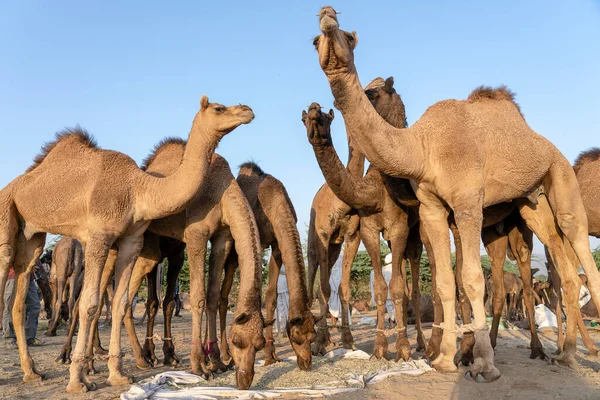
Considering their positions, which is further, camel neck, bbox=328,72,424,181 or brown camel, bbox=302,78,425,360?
brown camel, bbox=302,78,425,360

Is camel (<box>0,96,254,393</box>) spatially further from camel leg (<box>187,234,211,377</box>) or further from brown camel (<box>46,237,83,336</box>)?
brown camel (<box>46,237,83,336</box>)

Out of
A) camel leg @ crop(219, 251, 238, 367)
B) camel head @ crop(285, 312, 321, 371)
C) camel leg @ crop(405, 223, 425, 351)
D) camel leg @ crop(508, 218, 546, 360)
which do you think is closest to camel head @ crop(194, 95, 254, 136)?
camel head @ crop(285, 312, 321, 371)

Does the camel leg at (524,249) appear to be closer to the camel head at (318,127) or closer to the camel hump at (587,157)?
the camel hump at (587,157)

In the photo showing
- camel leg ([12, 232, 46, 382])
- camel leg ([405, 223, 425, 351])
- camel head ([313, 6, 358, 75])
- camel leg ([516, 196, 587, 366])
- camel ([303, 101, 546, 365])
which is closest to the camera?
camel head ([313, 6, 358, 75])

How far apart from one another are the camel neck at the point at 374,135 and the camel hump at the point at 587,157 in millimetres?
4545

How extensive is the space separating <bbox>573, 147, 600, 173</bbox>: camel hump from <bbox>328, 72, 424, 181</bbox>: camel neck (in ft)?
14.9

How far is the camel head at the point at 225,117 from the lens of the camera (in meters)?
6.89

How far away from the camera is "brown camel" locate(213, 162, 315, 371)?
7.01m

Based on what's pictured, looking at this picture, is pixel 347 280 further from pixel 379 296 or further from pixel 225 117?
pixel 225 117

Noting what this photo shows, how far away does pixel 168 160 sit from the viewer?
877 centimetres

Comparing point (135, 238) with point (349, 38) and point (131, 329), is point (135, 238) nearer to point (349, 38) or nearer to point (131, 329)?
point (131, 329)

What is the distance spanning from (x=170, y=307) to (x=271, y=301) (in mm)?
1699

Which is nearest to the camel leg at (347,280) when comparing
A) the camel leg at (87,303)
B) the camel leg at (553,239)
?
the camel leg at (553,239)

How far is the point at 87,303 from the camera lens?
20.4 ft
